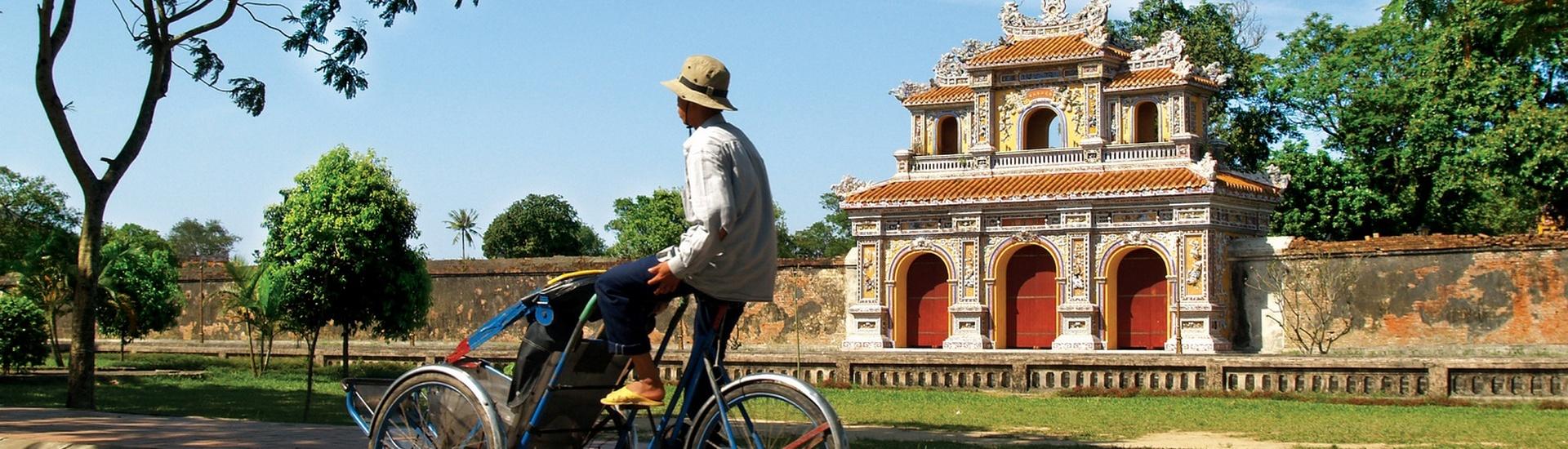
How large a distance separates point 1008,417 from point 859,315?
50.3 ft

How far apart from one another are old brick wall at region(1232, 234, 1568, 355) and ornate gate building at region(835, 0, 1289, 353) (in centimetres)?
158

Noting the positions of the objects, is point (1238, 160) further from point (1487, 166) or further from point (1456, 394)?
point (1456, 394)

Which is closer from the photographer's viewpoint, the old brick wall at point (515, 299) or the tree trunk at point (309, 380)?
the tree trunk at point (309, 380)

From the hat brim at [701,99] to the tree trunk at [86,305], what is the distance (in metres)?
9.10

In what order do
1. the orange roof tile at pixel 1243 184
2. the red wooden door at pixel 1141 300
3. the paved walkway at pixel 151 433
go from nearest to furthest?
1. the paved walkway at pixel 151 433
2. the orange roof tile at pixel 1243 184
3. the red wooden door at pixel 1141 300

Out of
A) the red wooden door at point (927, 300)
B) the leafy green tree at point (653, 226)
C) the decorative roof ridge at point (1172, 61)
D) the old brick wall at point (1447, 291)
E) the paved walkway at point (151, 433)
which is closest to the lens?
the paved walkway at point (151, 433)

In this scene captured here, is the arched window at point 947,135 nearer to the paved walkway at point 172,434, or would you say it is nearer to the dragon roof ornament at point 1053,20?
the dragon roof ornament at point 1053,20

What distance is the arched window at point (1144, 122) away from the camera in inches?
1148

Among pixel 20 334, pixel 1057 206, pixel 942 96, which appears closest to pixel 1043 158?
pixel 1057 206

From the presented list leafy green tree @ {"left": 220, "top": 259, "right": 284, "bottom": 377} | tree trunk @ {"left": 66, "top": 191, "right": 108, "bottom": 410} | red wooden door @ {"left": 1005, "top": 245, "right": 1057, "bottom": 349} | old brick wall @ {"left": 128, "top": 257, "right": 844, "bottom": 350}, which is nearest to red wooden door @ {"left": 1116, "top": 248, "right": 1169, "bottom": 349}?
red wooden door @ {"left": 1005, "top": 245, "right": 1057, "bottom": 349}

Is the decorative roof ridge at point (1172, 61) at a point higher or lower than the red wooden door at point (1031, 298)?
higher

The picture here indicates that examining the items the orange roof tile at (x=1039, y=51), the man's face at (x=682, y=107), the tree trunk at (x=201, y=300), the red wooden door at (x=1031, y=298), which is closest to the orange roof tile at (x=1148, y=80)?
the orange roof tile at (x=1039, y=51)

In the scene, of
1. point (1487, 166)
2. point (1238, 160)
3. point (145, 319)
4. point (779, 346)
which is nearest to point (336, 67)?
point (145, 319)

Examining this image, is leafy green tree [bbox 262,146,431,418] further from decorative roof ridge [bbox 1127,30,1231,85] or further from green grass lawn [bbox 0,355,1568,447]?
decorative roof ridge [bbox 1127,30,1231,85]
